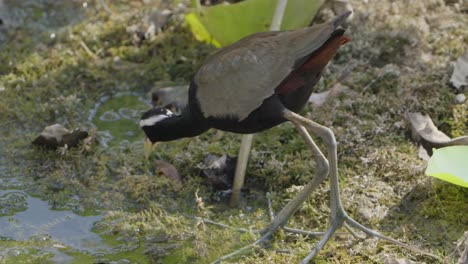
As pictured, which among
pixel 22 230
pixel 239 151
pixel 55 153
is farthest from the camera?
pixel 55 153

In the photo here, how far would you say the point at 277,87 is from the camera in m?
3.54

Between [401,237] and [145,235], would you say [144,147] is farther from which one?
[401,237]

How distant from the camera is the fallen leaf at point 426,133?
4199 millimetres

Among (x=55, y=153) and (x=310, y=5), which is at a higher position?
(x=310, y=5)

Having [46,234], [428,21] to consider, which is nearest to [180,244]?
[46,234]

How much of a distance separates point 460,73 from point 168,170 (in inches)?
71.1

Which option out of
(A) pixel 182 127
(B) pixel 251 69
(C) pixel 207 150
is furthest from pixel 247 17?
(B) pixel 251 69

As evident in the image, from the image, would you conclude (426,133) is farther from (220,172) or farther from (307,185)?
(220,172)

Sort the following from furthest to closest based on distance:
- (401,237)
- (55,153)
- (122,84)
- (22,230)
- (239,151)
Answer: (122,84) → (55,153) → (239,151) → (22,230) → (401,237)

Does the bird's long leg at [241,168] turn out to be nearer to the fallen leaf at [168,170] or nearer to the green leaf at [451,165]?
the fallen leaf at [168,170]

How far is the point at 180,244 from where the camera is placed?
376 cm

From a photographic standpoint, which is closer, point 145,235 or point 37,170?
point 145,235

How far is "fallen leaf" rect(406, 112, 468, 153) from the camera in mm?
4199

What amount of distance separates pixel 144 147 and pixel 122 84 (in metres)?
0.92
